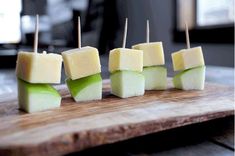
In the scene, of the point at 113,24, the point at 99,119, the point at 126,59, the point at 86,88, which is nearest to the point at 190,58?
the point at 126,59

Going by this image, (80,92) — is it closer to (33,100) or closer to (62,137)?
(33,100)

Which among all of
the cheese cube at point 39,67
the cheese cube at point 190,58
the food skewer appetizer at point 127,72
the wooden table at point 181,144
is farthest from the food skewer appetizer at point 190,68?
the cheese cube at point 39,67

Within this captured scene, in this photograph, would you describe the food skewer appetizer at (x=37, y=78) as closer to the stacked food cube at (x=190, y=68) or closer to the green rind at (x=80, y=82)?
the green rind at (x=80, y=82)

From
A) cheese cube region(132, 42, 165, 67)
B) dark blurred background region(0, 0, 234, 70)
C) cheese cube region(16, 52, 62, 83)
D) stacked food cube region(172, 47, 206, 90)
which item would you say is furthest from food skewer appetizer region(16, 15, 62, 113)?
dark blurred background region(0, 0, 234, 70)

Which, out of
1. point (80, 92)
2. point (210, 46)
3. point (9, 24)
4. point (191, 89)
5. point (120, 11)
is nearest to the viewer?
point (80, 92)

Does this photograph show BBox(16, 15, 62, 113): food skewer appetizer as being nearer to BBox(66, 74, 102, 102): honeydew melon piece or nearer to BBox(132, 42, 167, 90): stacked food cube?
BBox(66, 74, 102, 102): honeydew melon piece

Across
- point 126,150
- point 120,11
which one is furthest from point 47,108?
point 120,11
